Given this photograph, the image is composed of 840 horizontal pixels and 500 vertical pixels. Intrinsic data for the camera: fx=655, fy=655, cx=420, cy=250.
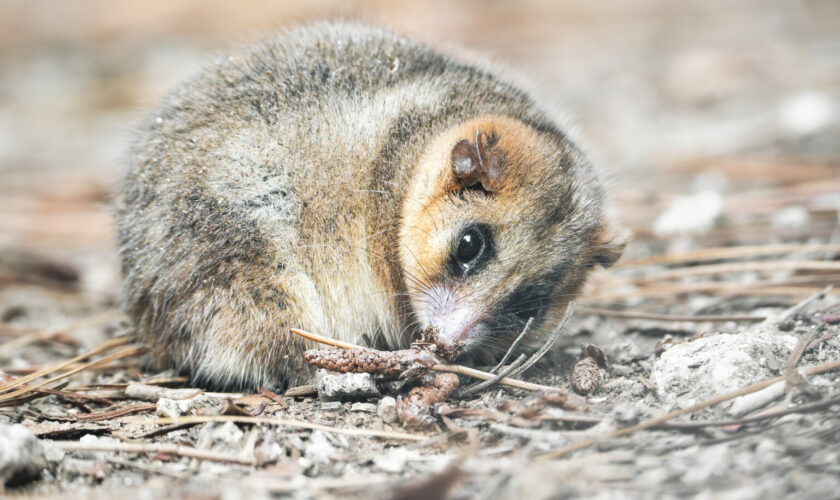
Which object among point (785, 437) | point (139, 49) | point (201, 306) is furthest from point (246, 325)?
point (139, 49)

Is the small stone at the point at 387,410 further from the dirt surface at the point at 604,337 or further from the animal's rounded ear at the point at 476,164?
the animal's rounded ear at the point at 476,164

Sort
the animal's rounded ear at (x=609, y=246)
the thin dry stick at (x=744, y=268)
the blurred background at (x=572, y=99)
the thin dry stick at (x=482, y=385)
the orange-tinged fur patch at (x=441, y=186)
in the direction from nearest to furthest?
the thin dry stick at (x=482, y=385) < the orange-tinged fur patch at (x=441, y=186) < the animal's rounded ear at (x=609, y=246) < the thin dry stick at (x=744, y=268) < the blurred background at (x=572, y=99)

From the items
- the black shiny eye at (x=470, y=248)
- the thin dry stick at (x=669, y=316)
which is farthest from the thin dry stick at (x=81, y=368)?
the thin dry stick at (x=669, y=316)

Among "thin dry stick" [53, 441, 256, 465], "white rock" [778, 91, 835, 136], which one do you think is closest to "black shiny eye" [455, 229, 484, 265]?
"thin dry stick" [53, 441, 256, 465]

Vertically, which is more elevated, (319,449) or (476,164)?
(476,164)

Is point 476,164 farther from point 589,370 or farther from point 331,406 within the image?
point 331,406

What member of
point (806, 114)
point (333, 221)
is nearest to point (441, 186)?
point (333, 221)

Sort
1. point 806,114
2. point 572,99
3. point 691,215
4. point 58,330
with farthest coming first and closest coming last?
point 572,99 → point 806,114 → point 691,215 → point 58,330
